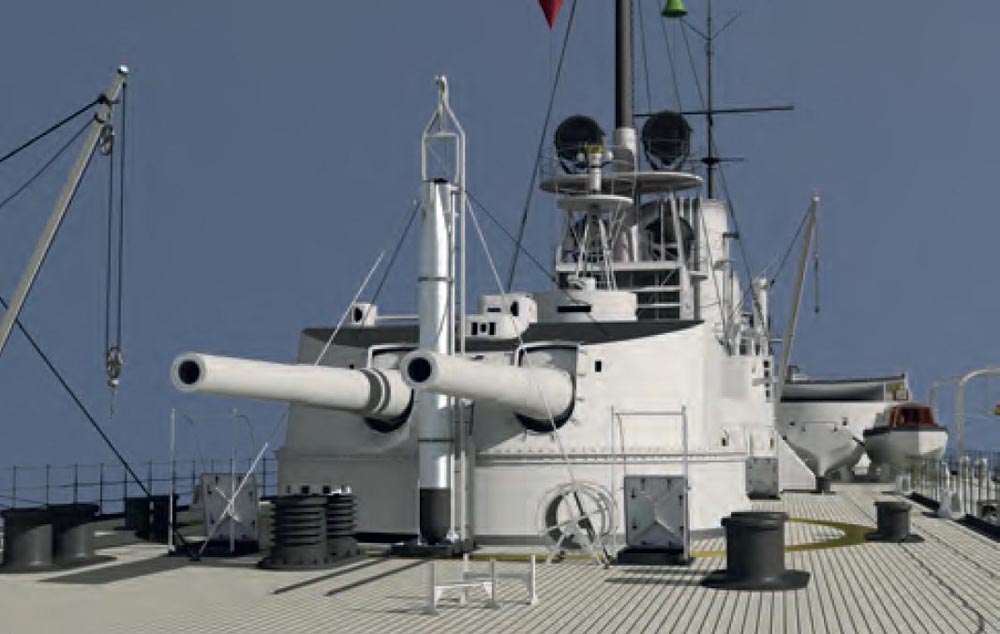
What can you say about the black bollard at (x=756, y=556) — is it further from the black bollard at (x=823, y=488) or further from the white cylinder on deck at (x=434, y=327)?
the black bollard at (x=823, y=488)


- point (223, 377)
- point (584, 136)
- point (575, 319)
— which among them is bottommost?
point (223, 377)

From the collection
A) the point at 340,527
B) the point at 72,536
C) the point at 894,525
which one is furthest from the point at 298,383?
the point at 894,525

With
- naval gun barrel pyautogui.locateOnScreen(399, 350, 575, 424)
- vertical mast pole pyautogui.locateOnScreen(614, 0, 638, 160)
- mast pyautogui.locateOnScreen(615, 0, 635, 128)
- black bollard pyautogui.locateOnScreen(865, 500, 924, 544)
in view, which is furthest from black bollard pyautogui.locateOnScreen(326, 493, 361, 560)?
mast pyautogui.locateOnScreen(615, 0, 635, 128)

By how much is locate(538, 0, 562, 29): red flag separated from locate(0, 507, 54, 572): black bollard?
15237 mm

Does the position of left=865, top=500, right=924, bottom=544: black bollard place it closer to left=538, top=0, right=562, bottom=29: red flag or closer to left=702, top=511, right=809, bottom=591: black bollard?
left=702, top=511, right=809, bottom=591: black bollard

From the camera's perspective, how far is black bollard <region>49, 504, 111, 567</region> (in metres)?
20.9

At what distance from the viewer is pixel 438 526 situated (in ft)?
70.8

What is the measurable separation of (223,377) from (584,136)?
21.0 metres

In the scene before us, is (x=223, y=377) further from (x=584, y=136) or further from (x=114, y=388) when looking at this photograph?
(x=584, y=136)

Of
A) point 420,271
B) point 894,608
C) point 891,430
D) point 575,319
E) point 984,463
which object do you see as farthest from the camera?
point 891,430

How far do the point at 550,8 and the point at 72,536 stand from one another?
1558 cm

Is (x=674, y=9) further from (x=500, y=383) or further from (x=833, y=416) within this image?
(x=500, y=383)

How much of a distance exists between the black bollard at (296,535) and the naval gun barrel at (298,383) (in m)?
1.52

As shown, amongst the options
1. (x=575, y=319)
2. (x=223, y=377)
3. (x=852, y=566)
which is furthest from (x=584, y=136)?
(x=223, y=377)
